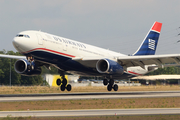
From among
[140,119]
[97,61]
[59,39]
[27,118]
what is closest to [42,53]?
[59,39]

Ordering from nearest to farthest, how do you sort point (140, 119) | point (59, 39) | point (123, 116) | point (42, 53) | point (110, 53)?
point (140, 119)
point (123, 116)
point (42, 53)
point (59, 39)
point (110, 53)

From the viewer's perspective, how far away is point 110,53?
42.5m

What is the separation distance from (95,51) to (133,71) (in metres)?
8.35

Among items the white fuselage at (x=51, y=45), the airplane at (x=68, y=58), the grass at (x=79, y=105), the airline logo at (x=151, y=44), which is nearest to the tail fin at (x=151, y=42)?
the airline logo at (x=151, y=44)

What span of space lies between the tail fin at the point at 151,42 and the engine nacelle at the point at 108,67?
11369mm

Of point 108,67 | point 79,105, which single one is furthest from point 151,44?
point 79,105

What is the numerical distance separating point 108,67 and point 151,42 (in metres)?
16.0

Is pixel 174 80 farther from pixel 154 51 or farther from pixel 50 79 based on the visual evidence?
pixel 50 79

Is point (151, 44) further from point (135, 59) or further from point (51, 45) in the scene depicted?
point (51, 45)

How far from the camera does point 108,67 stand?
110 feet

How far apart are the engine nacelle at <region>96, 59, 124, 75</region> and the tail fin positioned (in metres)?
11.4

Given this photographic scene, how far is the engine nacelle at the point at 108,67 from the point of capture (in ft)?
110

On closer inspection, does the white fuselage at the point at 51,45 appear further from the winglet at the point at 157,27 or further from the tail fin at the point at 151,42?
the winglet at the point at 157,27

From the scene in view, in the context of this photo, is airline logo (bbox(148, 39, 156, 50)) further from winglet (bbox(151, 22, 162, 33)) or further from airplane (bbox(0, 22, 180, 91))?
airplane (bbox(0, 22, 180, 91))
